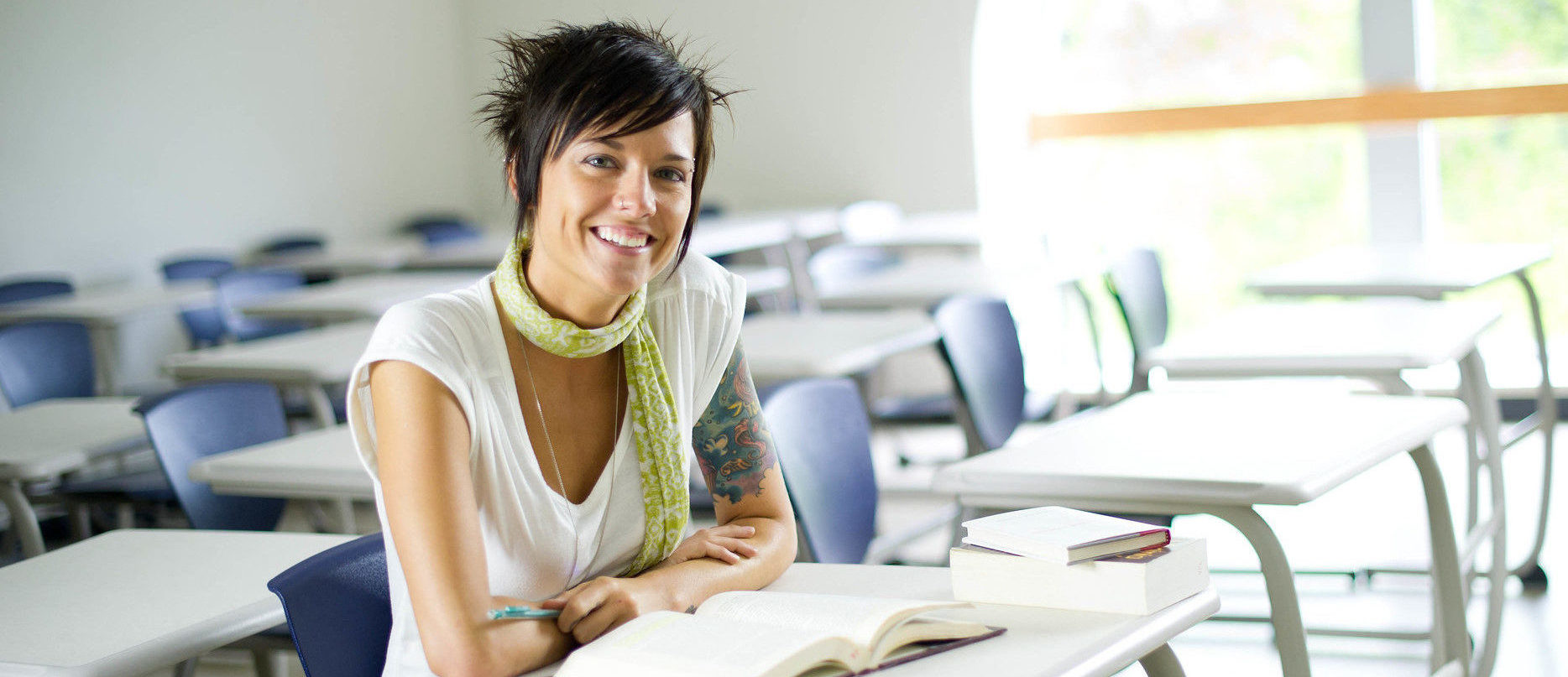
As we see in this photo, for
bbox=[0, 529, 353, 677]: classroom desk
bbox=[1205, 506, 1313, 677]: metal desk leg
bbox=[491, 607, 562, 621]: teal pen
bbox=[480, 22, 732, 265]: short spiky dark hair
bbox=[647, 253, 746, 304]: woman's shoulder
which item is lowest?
bbox=[1205, 506, 1313, 677]: metal desk leg

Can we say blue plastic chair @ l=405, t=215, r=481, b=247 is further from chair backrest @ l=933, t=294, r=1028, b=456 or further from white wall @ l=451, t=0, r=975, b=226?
chair backrest @ l=933, t=294, r=1028, b=456

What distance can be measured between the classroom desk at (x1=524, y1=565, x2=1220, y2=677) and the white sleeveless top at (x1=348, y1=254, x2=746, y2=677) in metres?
0.19

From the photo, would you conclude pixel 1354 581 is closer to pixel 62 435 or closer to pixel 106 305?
pixel 62 435

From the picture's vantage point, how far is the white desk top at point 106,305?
482cm

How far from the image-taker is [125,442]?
3.04m

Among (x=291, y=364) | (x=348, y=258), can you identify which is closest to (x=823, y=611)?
(x=291, y=364)

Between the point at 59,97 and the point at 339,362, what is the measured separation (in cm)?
320

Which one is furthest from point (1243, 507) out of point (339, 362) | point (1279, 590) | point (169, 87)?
point (169, 87)

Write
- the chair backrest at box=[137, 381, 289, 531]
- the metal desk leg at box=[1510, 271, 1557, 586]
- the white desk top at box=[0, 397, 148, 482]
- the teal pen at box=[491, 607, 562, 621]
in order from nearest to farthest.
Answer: the teal pen at box=[491, 607, 562, 621], the chair backrest at box=[137, 381, 289, 531], the white desk top at box=[0, 397, 148, 482], the metal desk leg at box=[1510, 271, 1557, 586]

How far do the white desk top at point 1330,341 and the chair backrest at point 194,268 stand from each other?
429cm

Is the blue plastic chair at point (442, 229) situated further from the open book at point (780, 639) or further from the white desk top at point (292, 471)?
the open book at point (780, 639)

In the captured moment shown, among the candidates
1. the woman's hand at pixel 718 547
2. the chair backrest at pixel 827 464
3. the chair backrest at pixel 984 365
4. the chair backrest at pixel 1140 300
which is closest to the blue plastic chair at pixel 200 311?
the chair backrest at pixel 984 365

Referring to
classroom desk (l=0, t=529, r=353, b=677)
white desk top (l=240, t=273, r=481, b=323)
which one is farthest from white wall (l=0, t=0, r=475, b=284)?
classroom desk (l=0, t=529, r=353, b=677)

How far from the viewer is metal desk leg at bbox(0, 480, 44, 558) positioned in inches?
113
